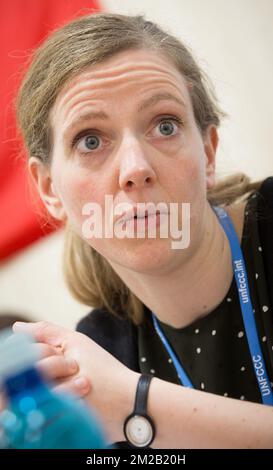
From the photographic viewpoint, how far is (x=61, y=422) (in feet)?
1.69

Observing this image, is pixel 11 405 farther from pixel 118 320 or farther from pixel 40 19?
pixel 40 19

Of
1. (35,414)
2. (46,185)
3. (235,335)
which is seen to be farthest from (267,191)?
(35,414)

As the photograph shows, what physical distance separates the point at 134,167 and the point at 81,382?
0.78 feet

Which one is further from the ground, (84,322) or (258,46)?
(258,46)

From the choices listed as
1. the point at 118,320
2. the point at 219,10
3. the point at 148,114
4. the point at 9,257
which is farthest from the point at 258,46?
the point at 9,257

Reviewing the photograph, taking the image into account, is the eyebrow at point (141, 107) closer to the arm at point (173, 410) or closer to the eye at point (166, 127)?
the eye at point (166, 127)

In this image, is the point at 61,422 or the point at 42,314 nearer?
the point at 61,422

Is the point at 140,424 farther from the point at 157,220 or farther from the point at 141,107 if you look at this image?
the point at 141,107

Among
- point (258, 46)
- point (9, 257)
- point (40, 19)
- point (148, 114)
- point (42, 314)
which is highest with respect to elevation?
point (40, 19)

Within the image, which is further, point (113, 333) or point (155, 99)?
point (113, 333)

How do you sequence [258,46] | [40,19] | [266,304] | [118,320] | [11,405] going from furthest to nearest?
[40,19] < [258,46] < [118,320] < [266,304] < [11,405]

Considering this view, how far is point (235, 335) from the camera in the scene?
2.15 feet

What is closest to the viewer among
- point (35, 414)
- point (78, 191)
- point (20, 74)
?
point (35, 414)

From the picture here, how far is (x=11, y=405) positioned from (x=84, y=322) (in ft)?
1.03
